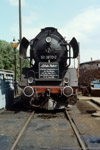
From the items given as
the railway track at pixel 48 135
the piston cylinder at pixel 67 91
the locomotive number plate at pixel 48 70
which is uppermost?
the locomotive number plate at pixel 48 70

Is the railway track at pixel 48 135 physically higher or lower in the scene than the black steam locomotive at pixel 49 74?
lower

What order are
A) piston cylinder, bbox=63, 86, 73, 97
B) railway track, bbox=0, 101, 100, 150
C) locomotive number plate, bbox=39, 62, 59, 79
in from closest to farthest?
1. railway track, bbox=0, 101, 100, 150
2. piston cylinder, bbox=63, 86, 73, 97
3. locomotive number plate, bbox=39, 62, 59, 79

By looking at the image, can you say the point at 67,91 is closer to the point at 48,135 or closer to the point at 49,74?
the point at 49,74

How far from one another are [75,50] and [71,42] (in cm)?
41

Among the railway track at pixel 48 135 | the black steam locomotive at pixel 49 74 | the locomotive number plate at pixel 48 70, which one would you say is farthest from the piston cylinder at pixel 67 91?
the railway track at pixel 48 135

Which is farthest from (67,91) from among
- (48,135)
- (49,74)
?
(48,135)

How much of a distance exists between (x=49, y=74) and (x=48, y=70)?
18cm

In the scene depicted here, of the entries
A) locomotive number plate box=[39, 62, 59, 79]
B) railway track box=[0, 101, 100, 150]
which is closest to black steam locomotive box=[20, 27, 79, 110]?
locomotive number plate box=[39, 62, 59, 79]

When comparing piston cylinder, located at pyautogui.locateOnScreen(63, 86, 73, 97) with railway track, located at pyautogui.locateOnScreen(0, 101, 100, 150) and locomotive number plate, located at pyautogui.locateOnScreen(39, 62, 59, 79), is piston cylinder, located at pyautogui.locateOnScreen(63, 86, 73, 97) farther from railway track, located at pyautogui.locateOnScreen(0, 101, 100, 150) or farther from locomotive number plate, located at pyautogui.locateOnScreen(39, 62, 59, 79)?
railway track, located at pyautogui.locateOnScreen(0, 101, 100, 150)

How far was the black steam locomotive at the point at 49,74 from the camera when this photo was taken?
7973 millimetres

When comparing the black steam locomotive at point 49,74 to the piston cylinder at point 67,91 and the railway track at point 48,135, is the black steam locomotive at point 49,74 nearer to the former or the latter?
the piston cylinder at point 67,91

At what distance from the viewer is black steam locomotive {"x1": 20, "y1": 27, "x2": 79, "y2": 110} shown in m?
7.97

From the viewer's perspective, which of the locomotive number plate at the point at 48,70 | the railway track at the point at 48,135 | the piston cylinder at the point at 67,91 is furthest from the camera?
the locomotive number plate at the point at 48,70

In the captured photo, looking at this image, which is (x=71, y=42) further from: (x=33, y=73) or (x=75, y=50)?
(x=33, y=73)
